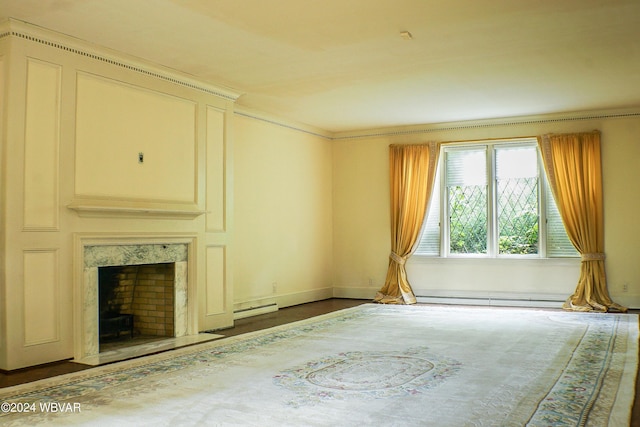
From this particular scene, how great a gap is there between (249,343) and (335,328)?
4.09 feet

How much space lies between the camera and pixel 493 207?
9172 mm

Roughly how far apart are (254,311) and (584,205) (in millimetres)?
4947

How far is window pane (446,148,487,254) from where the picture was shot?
30.4 feet

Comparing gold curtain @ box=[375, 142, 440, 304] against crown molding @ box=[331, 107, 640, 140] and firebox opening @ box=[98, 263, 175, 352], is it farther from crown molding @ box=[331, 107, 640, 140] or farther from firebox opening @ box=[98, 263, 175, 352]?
firebox opening @ box=[98, 263, 175, 352]

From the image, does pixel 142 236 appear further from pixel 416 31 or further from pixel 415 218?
pixel 415 218

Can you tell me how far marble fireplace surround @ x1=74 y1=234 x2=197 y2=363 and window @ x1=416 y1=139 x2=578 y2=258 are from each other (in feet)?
14.5

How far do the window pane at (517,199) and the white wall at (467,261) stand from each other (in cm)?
27

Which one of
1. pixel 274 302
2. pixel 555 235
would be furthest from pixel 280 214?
pixel 555 235

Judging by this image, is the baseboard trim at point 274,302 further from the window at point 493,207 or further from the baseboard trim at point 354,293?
the window at point 493,207

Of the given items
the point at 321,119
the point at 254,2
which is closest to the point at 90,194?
the point at 254,2

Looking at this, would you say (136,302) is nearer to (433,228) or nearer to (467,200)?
(433,228)

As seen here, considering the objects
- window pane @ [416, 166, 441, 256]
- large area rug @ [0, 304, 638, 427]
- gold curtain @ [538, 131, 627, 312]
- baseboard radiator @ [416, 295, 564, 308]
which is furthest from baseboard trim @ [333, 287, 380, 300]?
large area rug @ [0, 304, 638, 427]

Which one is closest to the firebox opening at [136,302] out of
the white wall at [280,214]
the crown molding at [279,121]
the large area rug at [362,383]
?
the large area rug at [362,383]

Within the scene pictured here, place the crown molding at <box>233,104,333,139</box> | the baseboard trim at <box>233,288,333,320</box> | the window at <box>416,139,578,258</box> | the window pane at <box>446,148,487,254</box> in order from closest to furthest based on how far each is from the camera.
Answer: the baseboard trim at <box>233,288,333,320</box>
the crown molding at <box>233,104,333,139</box>
the window at <box>416,139,578,258</box>
the window pane at <box>446,148,487,254</box>
